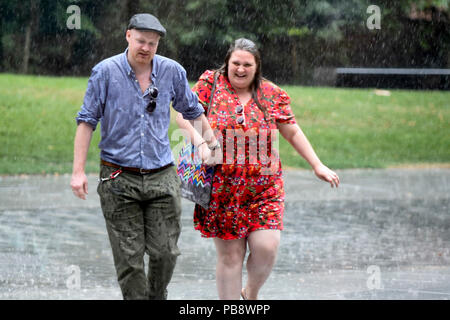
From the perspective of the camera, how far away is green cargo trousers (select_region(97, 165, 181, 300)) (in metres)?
4.89

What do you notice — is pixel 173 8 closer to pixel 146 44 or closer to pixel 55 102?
pixel 55 102

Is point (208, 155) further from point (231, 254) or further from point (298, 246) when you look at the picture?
point (298, 246)

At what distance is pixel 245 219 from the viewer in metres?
5.45

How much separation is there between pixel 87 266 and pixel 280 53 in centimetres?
2284

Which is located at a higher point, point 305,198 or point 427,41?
point 427,41

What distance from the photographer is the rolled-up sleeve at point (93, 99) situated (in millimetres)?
4789

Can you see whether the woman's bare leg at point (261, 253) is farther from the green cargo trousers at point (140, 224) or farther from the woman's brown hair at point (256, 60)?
the woman's brown hair at point (256, 60)

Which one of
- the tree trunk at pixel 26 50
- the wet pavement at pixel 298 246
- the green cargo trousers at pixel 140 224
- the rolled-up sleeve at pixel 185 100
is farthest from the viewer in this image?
the tree trunk at pixel 26 50

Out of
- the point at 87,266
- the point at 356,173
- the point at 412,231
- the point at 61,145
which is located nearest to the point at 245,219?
the point at 87,266

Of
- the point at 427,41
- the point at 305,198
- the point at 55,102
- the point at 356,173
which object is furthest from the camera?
the point at 427,41

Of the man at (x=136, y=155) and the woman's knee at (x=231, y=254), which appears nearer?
the man at (x=136, y=155)

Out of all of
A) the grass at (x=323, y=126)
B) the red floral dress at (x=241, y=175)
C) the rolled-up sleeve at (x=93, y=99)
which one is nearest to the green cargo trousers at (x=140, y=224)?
the rolled-up sleeve at (x=93, y=99)

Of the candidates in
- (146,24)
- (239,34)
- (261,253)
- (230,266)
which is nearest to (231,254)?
(230,266)

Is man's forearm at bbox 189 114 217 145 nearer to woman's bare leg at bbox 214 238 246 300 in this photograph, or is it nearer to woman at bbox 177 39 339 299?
woman at bbox 177 39 339 299
